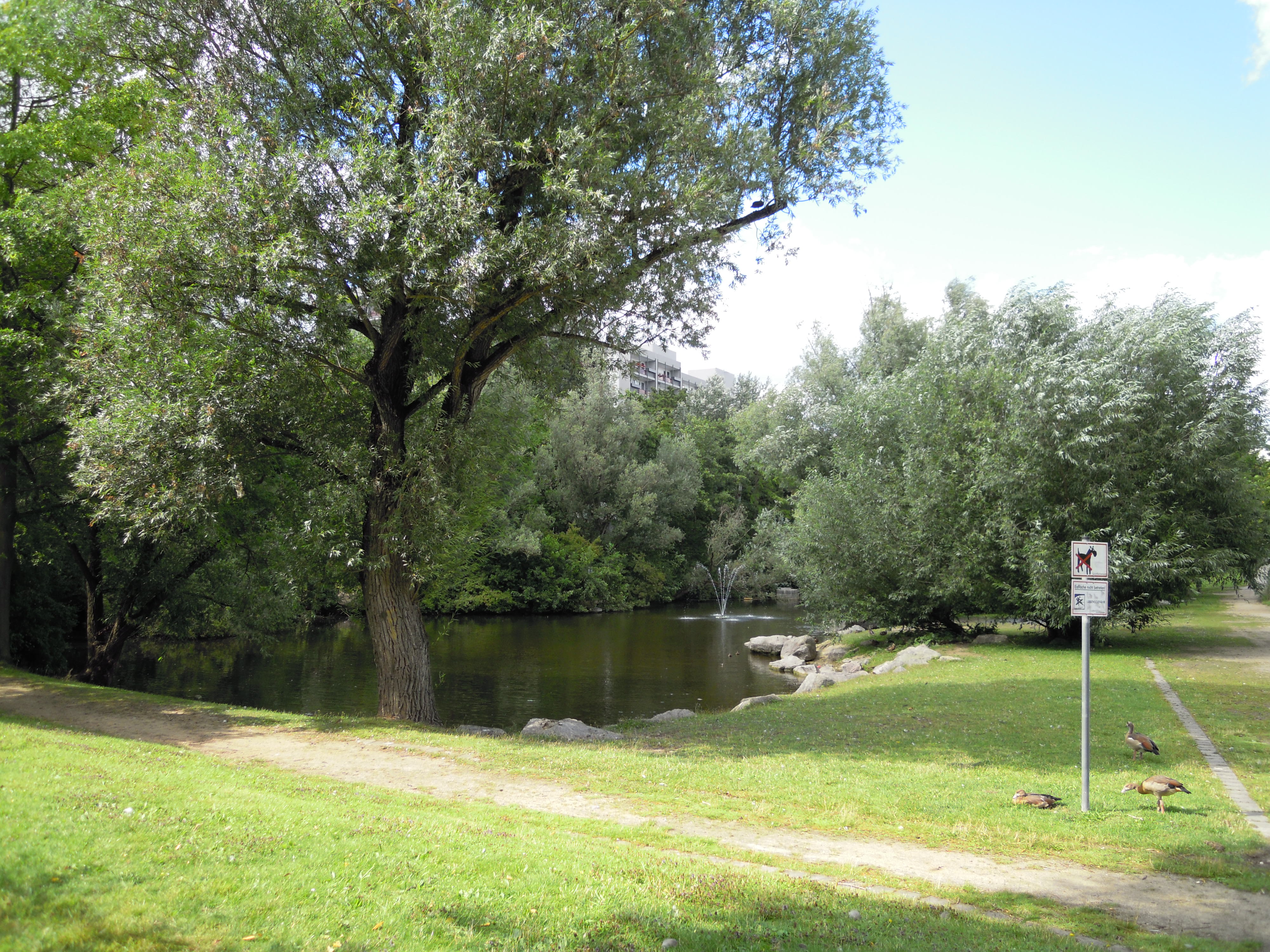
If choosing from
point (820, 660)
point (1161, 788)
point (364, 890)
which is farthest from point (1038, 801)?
point (820, 660)

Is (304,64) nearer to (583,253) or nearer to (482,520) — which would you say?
(583,253)

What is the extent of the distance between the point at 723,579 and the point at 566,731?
45.6 meters

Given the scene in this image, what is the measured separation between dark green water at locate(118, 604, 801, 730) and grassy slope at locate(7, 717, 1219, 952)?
11127 mm

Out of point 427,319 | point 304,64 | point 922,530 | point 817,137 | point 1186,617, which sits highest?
point 304,64

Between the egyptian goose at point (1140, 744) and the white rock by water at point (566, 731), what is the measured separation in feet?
26.2

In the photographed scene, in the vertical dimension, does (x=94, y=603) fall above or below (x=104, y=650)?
above

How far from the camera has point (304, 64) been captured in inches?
570

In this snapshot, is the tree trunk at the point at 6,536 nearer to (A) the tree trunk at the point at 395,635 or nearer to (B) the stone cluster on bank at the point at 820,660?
(A) the tree trunk at the point at 395,635

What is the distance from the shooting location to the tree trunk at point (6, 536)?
18750 mm

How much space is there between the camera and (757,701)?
1922 cm

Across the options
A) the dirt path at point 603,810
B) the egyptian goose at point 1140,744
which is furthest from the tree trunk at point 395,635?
the egyptian goose at point 1140,744

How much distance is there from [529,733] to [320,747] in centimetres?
405

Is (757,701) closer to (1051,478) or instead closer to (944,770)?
(944,770)

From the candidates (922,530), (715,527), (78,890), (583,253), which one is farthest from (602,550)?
(78,890)
